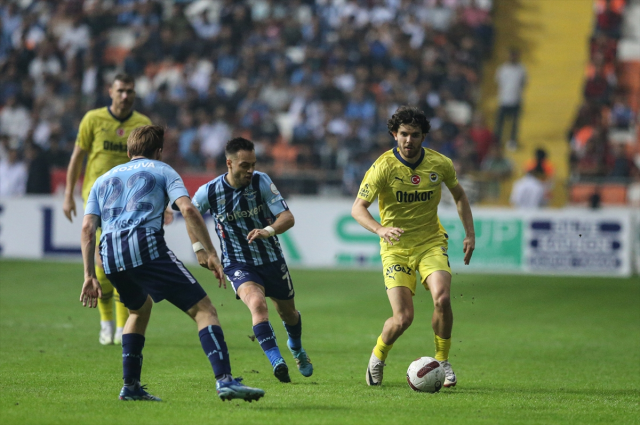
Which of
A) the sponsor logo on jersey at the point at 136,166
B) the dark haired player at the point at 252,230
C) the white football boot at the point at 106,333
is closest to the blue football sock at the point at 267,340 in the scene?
the dark haired player at the point at 252,230

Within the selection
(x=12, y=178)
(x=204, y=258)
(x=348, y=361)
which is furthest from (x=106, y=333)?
(x=12, y=178)

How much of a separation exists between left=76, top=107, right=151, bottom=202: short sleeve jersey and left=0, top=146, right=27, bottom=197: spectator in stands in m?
11.8

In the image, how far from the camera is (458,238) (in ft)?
57.9

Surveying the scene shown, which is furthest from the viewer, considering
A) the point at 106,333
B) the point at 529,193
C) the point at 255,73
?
the point at 255,73

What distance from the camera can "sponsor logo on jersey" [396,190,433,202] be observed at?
25.0 feet

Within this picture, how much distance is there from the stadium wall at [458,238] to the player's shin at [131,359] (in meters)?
11.6

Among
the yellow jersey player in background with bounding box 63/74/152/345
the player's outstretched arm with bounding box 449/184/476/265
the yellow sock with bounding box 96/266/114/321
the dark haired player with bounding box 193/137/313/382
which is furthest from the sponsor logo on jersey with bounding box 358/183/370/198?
the yellow sock with bounding box 96/266/114/321

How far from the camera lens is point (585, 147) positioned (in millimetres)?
21609

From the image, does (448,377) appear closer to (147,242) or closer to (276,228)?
(276,228)

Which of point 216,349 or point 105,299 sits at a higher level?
point 216,349

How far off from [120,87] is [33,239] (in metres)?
10.1

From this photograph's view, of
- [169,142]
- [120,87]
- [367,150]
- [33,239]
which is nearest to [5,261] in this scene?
[33,239]

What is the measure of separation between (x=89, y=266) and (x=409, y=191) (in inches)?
112

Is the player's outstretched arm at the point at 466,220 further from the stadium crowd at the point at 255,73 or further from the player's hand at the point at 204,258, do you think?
the stadium crowd at the point at 255,73
